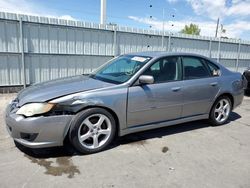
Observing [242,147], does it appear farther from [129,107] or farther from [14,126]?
[14,126]

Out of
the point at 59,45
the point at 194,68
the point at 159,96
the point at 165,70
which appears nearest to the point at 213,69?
the point at 194,68

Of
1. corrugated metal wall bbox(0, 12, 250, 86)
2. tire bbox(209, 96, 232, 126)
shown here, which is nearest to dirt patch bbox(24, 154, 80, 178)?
tire bbox(209, 96, 232, 126)

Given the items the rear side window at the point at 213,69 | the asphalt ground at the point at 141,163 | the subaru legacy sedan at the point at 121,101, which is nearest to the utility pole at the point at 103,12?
the subaru legacy sedan at the point at 121,101

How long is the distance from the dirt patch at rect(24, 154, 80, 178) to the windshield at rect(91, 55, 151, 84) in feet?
4.61

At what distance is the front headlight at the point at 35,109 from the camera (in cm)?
306

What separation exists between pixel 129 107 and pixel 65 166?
1.26 metres

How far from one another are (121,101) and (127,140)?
0.85 m

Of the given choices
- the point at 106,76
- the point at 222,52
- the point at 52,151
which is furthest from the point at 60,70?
Answer: the point at 222,52

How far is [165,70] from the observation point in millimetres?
4098

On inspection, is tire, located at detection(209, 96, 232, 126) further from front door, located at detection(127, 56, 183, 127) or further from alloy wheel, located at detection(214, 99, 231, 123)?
front door, located at detection(127, 56, 183, 127)

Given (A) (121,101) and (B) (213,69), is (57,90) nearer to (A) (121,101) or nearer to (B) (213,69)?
(A) (121,101)

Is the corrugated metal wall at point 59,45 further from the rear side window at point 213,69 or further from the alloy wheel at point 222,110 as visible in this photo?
the alloy wheel at point 222,110

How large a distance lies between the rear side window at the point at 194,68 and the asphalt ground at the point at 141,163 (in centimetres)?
113

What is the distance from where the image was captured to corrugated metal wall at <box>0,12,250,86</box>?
7.05 m
